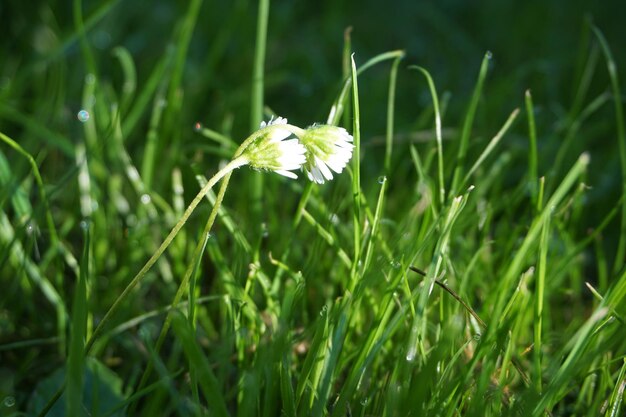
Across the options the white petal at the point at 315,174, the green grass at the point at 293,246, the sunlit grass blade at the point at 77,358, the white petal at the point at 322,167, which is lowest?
the green grass at the point at 293,246

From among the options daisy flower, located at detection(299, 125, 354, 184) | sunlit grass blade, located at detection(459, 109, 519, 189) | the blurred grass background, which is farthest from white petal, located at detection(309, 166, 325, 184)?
the blurred grass background

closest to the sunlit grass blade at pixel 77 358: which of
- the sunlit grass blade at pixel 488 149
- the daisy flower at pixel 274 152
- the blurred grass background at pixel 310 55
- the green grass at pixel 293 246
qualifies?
the green grass at pixel 293 246

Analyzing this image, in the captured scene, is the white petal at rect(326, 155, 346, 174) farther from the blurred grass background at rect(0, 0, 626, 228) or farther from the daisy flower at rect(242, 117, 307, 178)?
the blurred grass background at rect(0, 0, 626, 228)

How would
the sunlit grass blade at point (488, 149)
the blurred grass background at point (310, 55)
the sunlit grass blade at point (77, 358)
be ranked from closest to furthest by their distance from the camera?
the sunlit grass blade at point (77, 358), the sunlit grass blade at point (488, 149), the blurred grass background at point (310, 55)

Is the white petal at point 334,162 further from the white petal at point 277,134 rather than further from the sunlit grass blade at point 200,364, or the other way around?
the sunlit grass blade at point 200,364

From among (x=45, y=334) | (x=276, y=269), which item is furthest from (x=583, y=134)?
(x=45, y=334)

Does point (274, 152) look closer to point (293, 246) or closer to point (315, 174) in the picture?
point (315, 174)

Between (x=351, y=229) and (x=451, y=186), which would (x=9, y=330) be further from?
(x=451, y=186)
